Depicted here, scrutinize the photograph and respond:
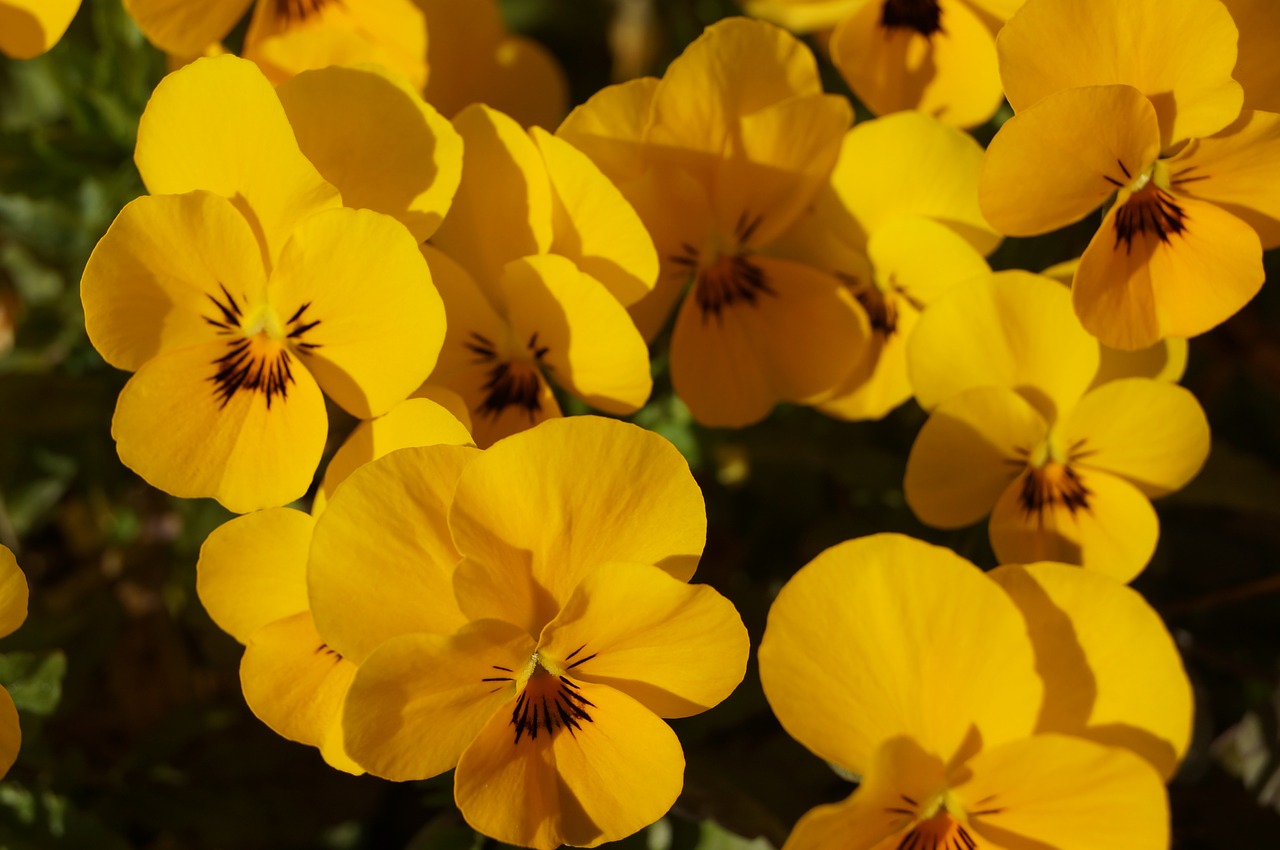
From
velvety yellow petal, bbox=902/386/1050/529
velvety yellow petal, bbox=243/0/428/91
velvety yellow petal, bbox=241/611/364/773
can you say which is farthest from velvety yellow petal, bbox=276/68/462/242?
velvety yellow petal, bbox=902/386/1050/529

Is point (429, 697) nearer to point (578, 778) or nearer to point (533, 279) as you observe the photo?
point (578, 778)

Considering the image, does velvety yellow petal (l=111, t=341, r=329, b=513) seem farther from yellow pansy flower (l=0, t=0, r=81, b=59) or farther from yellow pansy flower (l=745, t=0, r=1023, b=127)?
yellow pansy flower (l=745, t=0, r=1023, b=127)

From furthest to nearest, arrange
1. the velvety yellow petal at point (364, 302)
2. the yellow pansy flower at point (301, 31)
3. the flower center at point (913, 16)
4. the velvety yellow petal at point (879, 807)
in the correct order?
the flower center at point (913, 16), the yellow pansy flower at point (301, 31), the velvety yellow petal at point (364, 302), the velvety yellow petal at point (879, 807)

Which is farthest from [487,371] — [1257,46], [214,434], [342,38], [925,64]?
[1257,46]

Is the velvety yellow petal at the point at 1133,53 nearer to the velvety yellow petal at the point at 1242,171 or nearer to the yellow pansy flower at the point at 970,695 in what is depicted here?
the velvety yellow petal at the point at 1242,171

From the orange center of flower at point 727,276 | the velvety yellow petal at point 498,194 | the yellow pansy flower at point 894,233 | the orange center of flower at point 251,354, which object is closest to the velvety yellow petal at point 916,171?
the yellow pansy flower at point 894,233

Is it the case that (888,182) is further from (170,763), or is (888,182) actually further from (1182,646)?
(170,763)

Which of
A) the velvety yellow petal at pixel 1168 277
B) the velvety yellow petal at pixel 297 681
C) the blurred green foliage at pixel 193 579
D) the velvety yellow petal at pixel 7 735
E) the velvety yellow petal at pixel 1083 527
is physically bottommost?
the blurred green foliage at pixel 193 579
